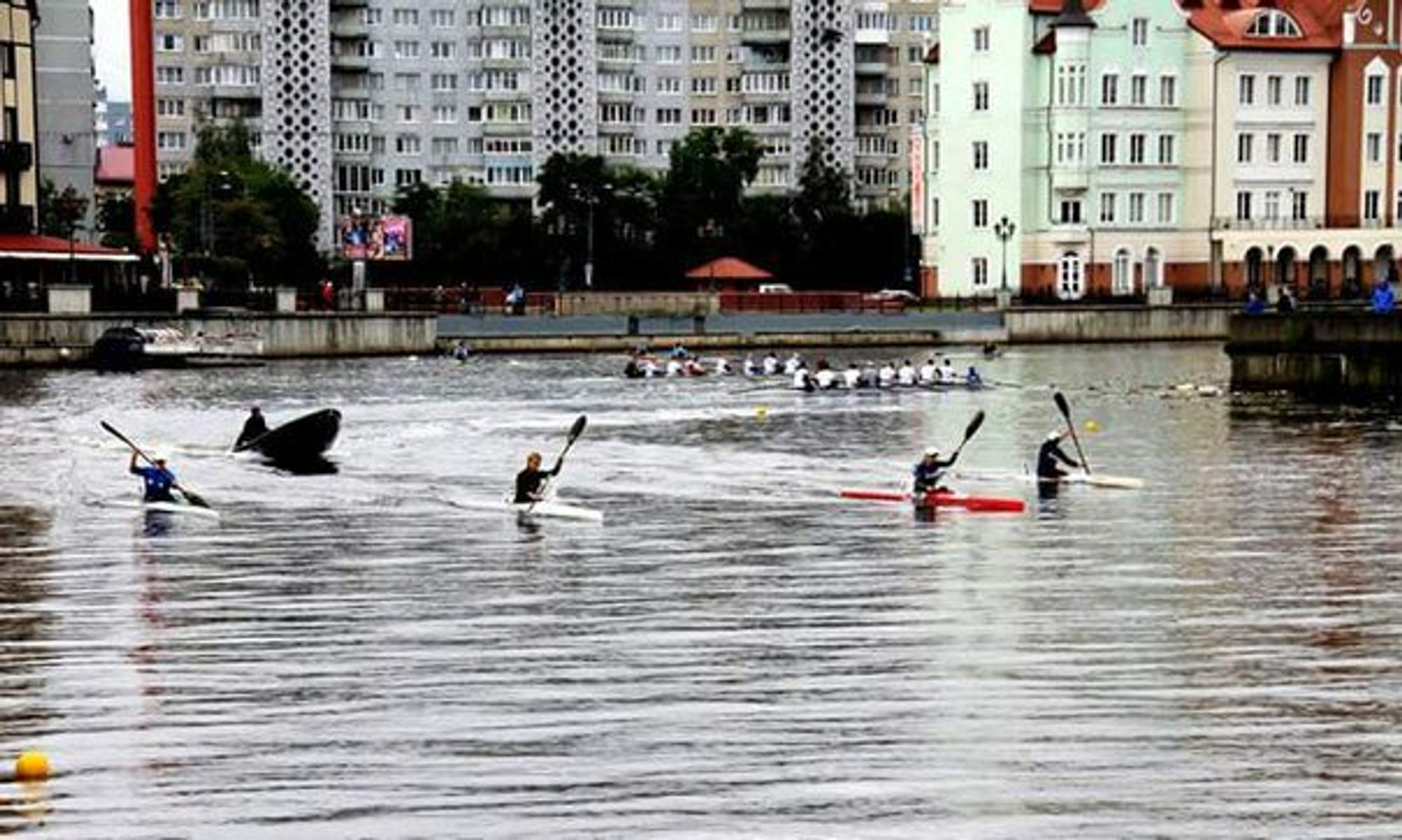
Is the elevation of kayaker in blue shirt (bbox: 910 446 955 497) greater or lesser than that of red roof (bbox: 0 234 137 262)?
lesser

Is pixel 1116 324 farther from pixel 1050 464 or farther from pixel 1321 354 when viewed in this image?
pixel 1050 464

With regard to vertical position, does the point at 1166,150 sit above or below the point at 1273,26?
below

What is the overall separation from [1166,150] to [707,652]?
9950cm

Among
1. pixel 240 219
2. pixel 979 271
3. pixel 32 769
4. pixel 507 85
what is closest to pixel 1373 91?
pixel 979 271

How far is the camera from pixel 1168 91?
118438mm

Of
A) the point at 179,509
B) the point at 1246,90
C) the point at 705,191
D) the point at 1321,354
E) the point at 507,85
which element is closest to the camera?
the point at 179,509

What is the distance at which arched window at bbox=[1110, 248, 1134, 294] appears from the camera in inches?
4596

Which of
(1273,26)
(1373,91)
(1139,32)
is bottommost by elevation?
(1373,91)

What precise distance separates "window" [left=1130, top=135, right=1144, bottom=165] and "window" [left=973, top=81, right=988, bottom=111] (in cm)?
811

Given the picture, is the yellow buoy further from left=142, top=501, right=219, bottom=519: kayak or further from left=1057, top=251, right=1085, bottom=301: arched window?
left=1057, top=251, right=1085, bottom=301: arched window

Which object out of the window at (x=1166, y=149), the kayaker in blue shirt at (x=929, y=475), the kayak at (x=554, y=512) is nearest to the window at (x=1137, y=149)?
the window at (x=1166, y=149)

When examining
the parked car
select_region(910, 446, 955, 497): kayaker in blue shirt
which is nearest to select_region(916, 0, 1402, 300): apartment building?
the parked car

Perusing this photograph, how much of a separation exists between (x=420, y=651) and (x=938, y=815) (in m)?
8.85

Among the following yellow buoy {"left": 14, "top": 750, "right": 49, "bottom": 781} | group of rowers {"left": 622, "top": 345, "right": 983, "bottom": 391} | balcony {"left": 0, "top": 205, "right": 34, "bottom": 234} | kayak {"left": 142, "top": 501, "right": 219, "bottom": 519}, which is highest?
balcony {"left": 0, "top": 205, "right": 34, "bottom": 234}
